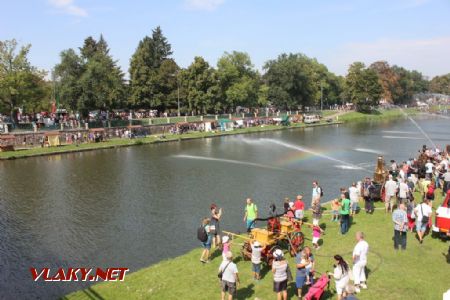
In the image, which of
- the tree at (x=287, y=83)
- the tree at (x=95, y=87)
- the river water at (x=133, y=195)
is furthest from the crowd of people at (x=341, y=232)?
the tree at (x=287, y=83)

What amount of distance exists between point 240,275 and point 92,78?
192ft

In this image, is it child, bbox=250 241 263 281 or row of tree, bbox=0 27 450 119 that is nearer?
child, bbox=250 241 263 281

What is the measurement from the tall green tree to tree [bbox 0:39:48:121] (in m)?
28.6

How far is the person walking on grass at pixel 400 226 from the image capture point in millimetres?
16316

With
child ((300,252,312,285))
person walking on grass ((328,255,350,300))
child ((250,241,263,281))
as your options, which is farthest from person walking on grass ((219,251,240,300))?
person walking on grass ((328,255,350,300))

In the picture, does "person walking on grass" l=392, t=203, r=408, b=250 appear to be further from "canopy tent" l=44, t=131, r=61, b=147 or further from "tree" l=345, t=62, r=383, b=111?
"tree" l=345, t=62, r=383, b=111

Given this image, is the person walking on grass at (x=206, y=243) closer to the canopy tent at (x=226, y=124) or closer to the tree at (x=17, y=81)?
the tree at (x=17, y=81)

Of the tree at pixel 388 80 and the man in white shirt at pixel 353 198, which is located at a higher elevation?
the tree at pixel 388 80

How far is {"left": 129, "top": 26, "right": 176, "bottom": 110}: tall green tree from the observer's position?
91062mm

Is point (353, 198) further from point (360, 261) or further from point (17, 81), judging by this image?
point (17, 81)

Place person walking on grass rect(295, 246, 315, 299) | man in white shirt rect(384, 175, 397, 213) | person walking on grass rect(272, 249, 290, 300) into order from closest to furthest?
person walking on grass rect(272, 249, 290, 300) → person walking on grass rect(295, 246, 315, 299) → man in white shirt rect(384, 175, 397, 213)

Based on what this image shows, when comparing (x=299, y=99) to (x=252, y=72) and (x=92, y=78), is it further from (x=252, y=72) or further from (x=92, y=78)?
(x=92, y=78)

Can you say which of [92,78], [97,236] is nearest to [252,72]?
[92,78]

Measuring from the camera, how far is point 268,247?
1608 cm
